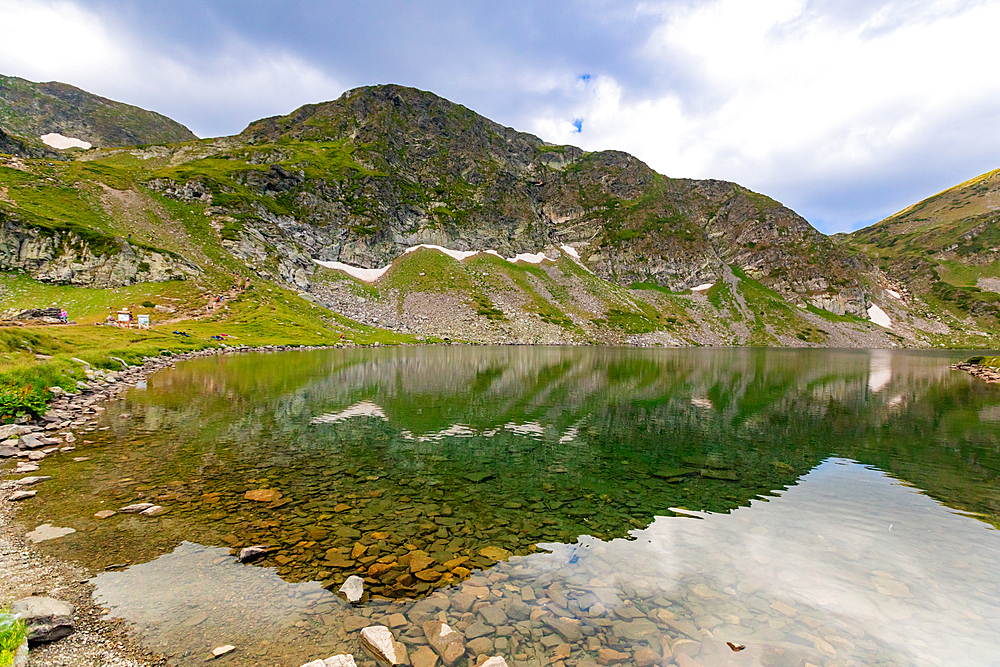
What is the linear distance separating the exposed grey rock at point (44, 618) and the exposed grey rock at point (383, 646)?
4.46 meters

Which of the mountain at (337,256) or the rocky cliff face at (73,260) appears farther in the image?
the mountain at (337,256)

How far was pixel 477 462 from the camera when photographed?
16.7 meters

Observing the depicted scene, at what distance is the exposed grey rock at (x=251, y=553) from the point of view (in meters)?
8.89

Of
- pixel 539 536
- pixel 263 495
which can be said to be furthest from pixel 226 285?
pixel 539 536

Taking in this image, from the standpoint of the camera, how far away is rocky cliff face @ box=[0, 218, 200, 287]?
78312 millimetres

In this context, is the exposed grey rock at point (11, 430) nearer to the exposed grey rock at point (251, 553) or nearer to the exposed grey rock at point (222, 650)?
the exposed grey rock at point (251, 553)

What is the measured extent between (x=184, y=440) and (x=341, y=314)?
104 metres

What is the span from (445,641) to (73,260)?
117964 millimetres

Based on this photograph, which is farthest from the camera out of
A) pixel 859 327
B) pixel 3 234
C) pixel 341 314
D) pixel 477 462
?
pixel 859 327

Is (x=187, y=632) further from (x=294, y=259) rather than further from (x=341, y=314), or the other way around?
(x=294, y=259)

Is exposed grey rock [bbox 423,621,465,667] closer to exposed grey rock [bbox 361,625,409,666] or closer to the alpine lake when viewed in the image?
the alpine lake

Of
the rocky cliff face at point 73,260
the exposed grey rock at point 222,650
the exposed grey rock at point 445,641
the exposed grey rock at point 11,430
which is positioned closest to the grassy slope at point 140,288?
the rocky cliff face at point 73,260

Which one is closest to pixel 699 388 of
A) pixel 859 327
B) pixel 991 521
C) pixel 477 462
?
pixel 991 521

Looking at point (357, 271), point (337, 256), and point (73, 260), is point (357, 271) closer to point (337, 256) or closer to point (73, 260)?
point (337, 256)
